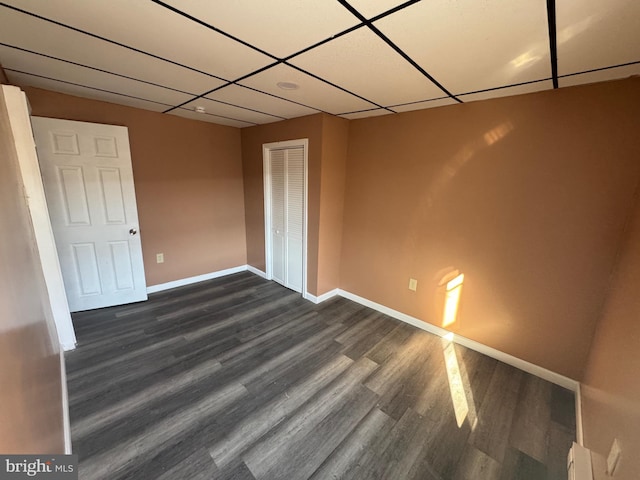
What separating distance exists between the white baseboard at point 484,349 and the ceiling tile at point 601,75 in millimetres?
2096

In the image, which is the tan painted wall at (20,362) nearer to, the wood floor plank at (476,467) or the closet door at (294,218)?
the wood floor plank at (476,467)

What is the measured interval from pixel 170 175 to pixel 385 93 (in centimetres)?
276

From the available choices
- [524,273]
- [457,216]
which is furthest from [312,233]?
[524,273]

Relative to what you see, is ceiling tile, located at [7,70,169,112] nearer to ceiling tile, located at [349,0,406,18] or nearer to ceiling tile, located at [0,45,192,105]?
ceiling tile, located at [0,45,192,105]

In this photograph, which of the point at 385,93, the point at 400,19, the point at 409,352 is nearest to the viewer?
the point at 400,19

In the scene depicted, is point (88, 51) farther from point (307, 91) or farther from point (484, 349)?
point (484, 349)

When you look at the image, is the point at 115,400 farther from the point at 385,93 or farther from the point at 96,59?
the point at 385,93

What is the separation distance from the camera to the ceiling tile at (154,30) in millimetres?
1089

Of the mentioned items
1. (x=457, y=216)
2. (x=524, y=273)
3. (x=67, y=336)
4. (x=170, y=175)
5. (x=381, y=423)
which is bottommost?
(x=381, y=423)

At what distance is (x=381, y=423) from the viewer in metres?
1.65

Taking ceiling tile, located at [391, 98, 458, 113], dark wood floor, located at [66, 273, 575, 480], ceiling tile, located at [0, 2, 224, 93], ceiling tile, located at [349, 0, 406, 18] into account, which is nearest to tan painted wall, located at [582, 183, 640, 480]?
dark wood floor, located at [66, 273, 575, 480]

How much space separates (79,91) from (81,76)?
58cm

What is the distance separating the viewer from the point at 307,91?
2.05 meters

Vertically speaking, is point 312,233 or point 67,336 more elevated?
A: point 312,233
